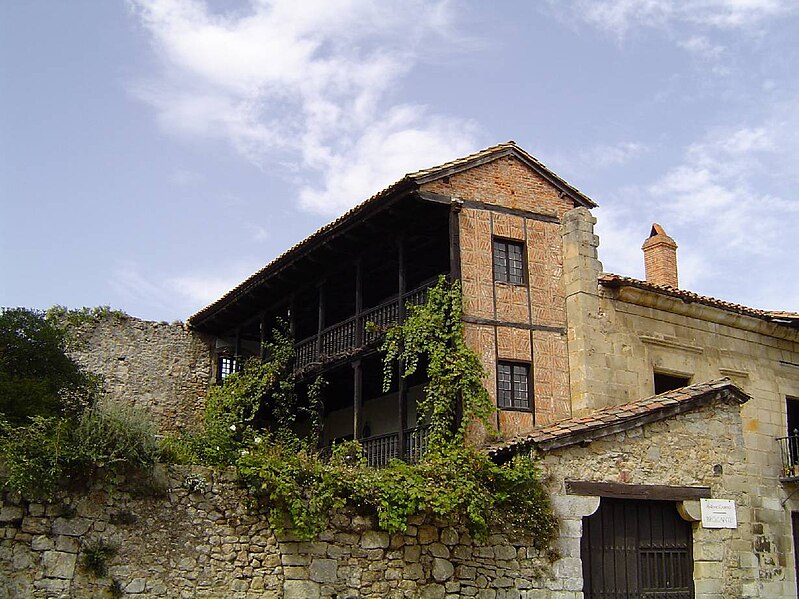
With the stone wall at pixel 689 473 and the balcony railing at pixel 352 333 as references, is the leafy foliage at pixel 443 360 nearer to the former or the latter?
the balcony railing at pixel 352 333

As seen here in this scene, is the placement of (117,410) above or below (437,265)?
below

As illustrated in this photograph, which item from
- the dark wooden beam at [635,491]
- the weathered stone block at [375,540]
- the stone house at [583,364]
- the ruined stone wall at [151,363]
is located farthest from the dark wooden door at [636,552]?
the ruined stone wall at [151,363]

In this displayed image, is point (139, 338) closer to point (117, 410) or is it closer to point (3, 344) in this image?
point (3, 344)

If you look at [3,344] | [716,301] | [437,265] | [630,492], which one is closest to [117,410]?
[3,344]

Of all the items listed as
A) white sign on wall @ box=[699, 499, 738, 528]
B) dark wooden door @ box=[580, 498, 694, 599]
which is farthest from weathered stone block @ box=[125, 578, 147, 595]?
white sign on wall @ box=[699, 499, 738, 528]

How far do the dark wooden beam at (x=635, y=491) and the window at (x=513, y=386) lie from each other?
8.71 ft

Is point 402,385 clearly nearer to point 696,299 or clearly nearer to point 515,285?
point 515,285

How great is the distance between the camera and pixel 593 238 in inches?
656

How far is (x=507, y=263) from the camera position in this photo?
16203mm

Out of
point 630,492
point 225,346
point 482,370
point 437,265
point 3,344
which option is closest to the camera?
point 630,492

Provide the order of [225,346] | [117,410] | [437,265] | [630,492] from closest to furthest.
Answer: [117,410]
[630,492]
[437,265]
[225,346]

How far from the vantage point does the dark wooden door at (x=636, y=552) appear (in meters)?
13.2

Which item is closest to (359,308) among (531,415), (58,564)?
(531,415)

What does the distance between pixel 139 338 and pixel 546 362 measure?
1184 centimetres
